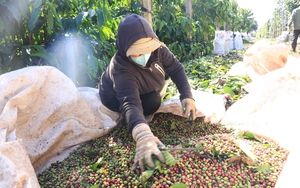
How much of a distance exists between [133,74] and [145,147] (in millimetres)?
584

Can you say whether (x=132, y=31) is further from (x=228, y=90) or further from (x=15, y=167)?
(x=228, y=90)

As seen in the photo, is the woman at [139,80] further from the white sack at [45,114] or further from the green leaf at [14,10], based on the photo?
the green leaf at [14,10]

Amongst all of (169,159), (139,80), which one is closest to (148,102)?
(139,80)

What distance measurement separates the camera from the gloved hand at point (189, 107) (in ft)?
6.70

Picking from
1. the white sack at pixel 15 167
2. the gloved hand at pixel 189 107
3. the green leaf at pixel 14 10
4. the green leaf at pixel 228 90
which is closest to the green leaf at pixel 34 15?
A: the green leaf at pixel 14 10

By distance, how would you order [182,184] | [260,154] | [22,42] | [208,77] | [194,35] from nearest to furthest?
[182,184] → [260,154] → [22,42] → [208,77] → [194,35]

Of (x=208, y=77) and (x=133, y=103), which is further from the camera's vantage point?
(x=208, y=77)

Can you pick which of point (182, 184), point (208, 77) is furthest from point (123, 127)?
point (208, 77)

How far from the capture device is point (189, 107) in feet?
6.68

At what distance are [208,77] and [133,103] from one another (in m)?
2.39

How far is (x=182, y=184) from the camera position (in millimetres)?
1270

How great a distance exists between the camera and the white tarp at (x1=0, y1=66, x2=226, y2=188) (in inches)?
56.9

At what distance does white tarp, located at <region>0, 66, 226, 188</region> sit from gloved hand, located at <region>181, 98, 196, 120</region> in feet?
0.36

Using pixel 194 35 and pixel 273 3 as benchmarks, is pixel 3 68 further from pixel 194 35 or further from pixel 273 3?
pixel 273 3
